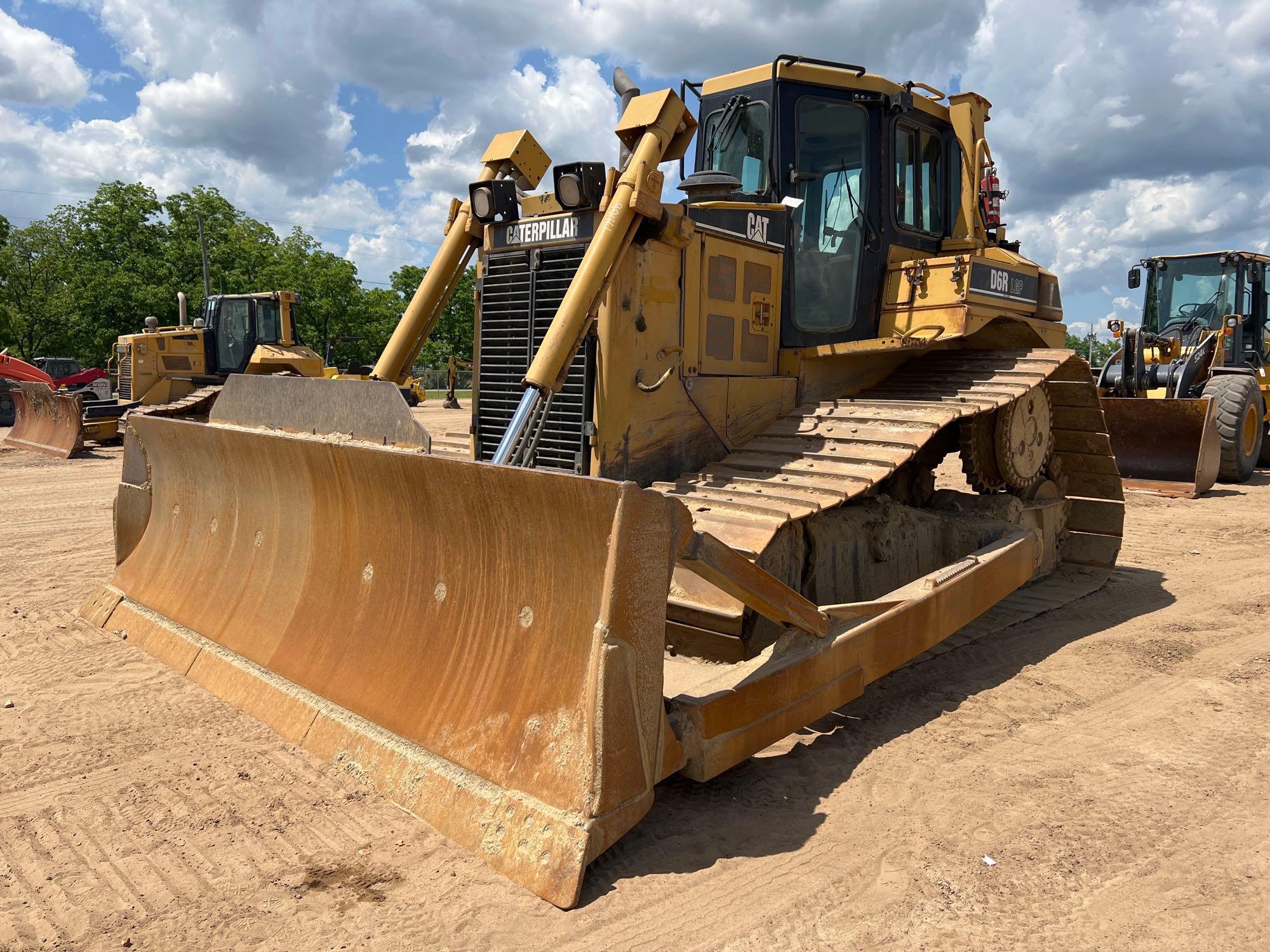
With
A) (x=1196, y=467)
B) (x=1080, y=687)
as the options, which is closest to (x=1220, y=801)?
(x=1080, y=687)

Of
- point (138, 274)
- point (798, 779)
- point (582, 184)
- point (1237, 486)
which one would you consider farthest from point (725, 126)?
point (138, 274)

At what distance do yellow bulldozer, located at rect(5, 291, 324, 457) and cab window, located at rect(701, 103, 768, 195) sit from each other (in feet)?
41.6

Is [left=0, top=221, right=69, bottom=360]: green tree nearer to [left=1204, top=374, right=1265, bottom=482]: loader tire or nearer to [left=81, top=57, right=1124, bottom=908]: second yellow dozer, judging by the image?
[left=81, top=57, right=1124, bottom=908]: second yellow dozer

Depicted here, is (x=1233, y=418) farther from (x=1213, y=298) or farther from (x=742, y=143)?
(x=742, y=143)

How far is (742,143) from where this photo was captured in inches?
220

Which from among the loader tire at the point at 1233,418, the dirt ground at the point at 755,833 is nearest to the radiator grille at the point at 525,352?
the dirt ground at the point at 755,833

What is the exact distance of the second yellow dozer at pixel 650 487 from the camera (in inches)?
116

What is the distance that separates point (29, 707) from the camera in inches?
162

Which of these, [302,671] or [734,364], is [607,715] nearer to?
[302,671]

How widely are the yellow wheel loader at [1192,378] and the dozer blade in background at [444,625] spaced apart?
9.08 meters

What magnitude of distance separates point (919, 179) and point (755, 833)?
452 cm

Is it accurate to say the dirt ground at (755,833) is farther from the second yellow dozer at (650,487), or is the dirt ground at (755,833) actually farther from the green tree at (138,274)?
the green tree at (138,274)

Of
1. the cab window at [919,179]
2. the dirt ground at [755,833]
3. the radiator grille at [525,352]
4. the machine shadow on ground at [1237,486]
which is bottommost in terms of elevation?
the dirt ground at [755,833]

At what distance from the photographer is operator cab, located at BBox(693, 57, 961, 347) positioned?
5418mm
